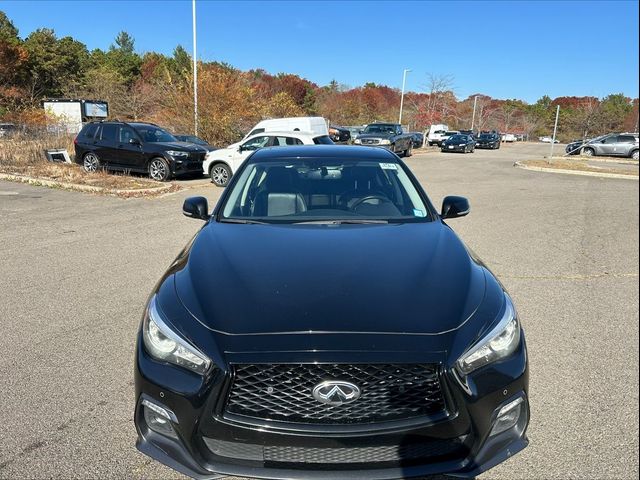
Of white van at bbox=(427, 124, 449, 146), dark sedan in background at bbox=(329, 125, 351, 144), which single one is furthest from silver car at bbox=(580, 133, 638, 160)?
dark sedan in background at bbox=(329, 125, 351, 144)

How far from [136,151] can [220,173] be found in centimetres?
278

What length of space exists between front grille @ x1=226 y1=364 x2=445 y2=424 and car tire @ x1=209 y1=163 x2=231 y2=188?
11926mm

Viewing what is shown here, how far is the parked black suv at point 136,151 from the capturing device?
14.1 metres

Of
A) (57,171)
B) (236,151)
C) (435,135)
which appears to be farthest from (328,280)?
(435,135)

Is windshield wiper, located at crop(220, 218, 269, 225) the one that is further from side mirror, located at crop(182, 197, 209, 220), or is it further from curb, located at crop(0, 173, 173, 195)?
curb, located at crop(0, 173, 173, 195)

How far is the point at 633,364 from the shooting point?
3447mm

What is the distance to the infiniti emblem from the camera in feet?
6.46

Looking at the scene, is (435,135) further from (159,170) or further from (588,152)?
(159,170)

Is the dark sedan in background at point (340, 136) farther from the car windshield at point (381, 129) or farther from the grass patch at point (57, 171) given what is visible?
the grass patch at point (57, 171)

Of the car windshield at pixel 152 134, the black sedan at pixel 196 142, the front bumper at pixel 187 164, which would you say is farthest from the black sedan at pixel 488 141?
the car windshield at pixel 152 134

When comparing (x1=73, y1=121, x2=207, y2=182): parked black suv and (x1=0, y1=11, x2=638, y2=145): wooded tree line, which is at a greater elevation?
(x1=0, y1=11, x2=638, y2=145): wooded tree line

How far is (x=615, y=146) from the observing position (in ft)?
106

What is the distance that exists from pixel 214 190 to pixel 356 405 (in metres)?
11.5

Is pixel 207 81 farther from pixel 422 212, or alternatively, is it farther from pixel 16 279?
pixel 422 212
